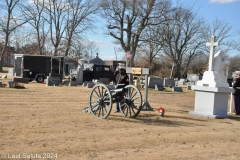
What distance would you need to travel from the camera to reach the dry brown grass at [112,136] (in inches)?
233

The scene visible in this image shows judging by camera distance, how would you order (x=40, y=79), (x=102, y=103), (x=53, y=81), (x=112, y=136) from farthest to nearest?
(x=40, y=79)
(x=53, y=81)
(x=102, y=103)
(x=112, y=136)

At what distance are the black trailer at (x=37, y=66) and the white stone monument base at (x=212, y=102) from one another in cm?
1754

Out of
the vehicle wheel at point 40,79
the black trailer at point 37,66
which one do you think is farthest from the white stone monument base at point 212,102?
the vehicle wheel at point 40,79

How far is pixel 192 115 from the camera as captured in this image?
11.7 meters

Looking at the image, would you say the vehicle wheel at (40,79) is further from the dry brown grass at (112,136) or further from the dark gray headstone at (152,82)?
the dry brown grass at (112,136)

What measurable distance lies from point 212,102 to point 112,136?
5.32 metres

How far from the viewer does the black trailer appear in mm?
28016

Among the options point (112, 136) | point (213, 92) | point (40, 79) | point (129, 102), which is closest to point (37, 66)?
point (40, 79)

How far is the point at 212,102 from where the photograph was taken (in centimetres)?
1141

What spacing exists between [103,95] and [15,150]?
430cm

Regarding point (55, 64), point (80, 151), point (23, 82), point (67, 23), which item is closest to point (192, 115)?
point (80, 151)

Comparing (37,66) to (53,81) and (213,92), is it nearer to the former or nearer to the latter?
(53,81)

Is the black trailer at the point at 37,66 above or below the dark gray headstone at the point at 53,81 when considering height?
above

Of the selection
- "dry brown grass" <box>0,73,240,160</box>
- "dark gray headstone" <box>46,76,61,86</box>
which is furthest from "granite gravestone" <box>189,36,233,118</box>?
"dark gray headstone" <box>46,76,61,86</box>
